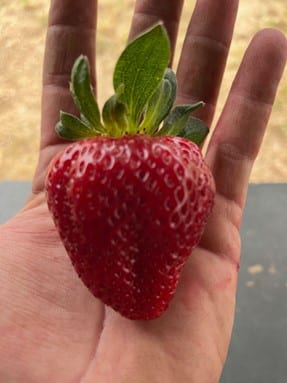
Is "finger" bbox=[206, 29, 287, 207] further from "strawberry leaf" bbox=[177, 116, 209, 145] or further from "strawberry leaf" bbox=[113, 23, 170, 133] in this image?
"strawberry leaf" bbox=[113, 23, 170, 133]

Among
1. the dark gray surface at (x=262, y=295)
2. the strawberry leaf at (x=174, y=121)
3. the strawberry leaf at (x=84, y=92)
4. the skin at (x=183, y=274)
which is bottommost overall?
the dark gray surface at (x=262, y=295)

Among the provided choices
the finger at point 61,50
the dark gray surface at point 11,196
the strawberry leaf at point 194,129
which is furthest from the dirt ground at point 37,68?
the strawberry leaf at point 194,129

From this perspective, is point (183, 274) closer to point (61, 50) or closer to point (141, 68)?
point (141, 68)

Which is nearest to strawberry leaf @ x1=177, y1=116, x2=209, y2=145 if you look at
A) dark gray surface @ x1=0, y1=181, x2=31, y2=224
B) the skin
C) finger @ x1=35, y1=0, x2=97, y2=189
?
the skin

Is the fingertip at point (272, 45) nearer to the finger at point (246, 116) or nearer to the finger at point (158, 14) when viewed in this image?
the finger at point (246, 116)

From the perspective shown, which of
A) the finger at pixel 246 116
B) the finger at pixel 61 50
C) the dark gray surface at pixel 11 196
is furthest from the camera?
the dark gray surface at pixel 11 196

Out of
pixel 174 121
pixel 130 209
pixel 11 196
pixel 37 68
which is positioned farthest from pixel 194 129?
pixel 37 68

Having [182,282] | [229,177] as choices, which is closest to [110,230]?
[182,282]
